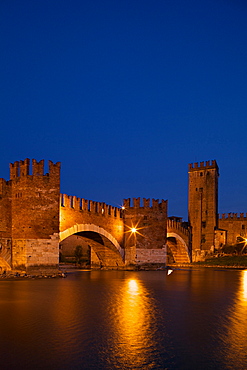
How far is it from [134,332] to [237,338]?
2.40 meters

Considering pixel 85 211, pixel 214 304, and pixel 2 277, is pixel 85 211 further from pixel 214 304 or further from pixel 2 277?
pixel 214 304

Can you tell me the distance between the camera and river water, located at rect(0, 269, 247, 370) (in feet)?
24.1

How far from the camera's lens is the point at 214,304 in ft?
45.6

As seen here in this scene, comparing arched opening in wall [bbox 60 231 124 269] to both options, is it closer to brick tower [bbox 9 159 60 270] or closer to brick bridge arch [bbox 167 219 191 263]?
brick tower [bbox 9 159 60 270]

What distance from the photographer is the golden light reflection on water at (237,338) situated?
735cm

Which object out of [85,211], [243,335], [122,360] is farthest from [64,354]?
[85,211]

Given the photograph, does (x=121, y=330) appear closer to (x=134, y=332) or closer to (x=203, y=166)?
(x=134, y=332)

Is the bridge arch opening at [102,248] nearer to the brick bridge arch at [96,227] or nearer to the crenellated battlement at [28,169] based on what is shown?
the brick bridge arch at [96,227]

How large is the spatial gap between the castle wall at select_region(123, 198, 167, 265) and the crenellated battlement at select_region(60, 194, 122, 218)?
4.12 ft

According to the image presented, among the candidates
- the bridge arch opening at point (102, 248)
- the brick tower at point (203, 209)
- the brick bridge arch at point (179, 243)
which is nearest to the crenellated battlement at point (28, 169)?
the bridge arch opening at point (102, 248)

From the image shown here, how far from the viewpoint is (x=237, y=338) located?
903cm

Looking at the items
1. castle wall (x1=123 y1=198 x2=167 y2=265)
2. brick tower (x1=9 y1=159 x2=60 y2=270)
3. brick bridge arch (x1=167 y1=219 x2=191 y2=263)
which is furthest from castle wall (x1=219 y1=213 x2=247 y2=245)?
brick tower (x1=9 y1=159 x2=60 y2=270)

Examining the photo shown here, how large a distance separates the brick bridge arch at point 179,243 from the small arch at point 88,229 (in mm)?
11686

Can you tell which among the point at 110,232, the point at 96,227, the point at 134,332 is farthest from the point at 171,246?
the point at 134,332
